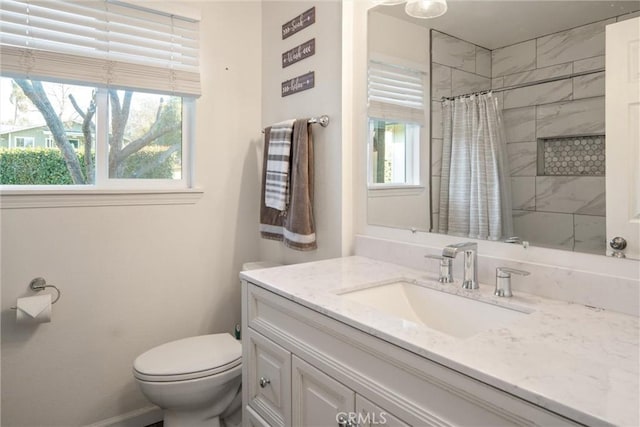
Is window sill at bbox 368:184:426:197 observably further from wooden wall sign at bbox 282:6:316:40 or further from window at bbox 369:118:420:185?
wooden wall sign at bbox 282:6:316:40

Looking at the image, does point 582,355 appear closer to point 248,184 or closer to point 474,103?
point 474,103

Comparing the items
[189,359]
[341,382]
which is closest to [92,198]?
[189,359]

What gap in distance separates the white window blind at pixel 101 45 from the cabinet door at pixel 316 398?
151cm

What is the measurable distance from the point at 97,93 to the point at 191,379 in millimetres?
1381

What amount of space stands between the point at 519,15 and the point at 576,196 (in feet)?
1.84

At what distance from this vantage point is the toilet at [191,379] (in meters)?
1.55

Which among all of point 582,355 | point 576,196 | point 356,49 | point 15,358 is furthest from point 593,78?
point 15,358

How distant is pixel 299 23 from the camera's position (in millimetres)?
1916

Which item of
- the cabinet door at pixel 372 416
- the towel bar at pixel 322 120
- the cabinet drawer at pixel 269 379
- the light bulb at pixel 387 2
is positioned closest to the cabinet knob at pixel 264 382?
the cabinet drawer at pixel 269 379

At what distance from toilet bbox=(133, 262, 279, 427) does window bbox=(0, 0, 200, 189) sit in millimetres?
834

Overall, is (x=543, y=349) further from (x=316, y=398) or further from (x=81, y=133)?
(x=81, y=133)

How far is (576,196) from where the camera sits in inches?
40.4

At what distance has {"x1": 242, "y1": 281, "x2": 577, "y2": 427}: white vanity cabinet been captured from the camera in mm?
682

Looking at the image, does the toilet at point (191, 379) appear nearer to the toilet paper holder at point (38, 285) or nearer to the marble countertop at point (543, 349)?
the toilet paper holder at point (38, 285)
